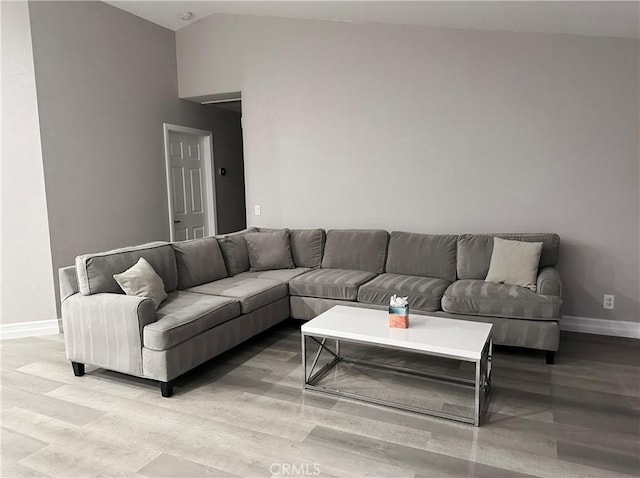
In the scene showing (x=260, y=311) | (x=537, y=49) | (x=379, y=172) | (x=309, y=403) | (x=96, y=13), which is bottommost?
(x=309, y=403)

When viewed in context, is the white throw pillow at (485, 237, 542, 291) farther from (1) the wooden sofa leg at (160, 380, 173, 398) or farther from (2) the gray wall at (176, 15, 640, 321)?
(1) the wooden sofa leg at (160, 380, 173, 398)

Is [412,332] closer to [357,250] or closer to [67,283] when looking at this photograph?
[357,250]

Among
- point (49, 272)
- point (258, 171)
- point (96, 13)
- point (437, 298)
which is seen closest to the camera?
point (437, 298)

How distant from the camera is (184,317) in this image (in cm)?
296

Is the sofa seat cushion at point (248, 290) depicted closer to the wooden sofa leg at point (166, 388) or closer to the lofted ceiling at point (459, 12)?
the wooden sofa leg at point (166, 388)

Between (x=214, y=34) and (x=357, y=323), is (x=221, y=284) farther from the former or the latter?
(x=214, y=34)

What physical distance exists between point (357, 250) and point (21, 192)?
3.06 m

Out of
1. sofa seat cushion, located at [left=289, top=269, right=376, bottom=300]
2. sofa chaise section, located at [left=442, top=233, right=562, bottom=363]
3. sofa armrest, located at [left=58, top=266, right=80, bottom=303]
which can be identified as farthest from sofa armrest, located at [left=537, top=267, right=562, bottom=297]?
sofa armrest, located at [left=58, top=266, right=80, bottom=303]

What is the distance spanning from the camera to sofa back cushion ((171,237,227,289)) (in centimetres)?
379

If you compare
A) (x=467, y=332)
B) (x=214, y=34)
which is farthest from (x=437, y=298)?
(x=214, y=34)

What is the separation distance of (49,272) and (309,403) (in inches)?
114

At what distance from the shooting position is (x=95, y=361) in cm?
306

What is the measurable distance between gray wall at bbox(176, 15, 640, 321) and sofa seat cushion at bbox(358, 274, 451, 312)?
744 mm

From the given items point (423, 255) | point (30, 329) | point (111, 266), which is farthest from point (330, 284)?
point (30, 329)
